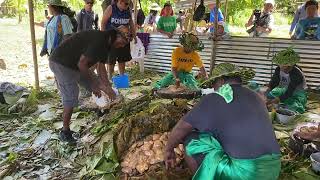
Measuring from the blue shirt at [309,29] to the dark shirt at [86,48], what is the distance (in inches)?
199

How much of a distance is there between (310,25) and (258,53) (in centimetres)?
126

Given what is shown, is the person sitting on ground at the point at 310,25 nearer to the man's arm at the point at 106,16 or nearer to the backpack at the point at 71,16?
the man's arm at the point at 106,16

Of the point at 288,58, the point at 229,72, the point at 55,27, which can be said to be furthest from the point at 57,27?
the point at 229,72

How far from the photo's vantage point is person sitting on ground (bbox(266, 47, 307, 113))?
5711mm

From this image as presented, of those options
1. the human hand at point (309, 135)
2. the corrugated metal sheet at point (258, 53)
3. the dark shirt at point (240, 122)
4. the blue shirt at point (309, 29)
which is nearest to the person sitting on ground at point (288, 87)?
the human hand at point (309, 135)

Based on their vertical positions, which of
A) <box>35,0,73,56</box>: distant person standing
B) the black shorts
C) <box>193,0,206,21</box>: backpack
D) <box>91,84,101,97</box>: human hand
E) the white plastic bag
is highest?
<box>193,0,206,21</box>: backpack

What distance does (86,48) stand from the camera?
454 centimetres

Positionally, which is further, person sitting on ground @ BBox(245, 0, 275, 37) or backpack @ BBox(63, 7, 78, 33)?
person sitting on ground @ BBox(245, 0, 275, 37)

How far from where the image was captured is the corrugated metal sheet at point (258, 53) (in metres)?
7.46

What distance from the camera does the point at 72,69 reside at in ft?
15.7

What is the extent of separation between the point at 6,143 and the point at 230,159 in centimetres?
348

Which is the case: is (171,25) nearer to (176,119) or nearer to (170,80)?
(170,80)

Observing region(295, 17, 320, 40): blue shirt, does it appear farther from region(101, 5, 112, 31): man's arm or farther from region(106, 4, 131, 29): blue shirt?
region(101, 5, 112, 31): man's arm

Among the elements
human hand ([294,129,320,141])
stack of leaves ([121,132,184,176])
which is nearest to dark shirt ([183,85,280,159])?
stack of leaves ([121,132,184,176])
